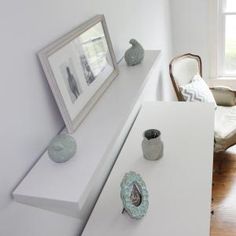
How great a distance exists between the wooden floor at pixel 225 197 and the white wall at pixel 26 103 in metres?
1.31

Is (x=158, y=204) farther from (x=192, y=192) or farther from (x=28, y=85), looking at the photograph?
(x=28, y=85)

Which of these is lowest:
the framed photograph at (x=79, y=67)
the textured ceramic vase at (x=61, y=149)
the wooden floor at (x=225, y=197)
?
the wooden floor at (x=225, y=197)

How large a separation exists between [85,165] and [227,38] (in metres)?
2.81

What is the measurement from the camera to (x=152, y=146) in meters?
1.57

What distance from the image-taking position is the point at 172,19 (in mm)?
3266

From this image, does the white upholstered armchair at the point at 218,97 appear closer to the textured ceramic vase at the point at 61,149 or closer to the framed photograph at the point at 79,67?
the framed photograph at the point at 79,67

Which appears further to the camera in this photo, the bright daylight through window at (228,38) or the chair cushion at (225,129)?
the bright daylight through window at (228,38)

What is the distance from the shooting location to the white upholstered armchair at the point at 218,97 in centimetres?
258

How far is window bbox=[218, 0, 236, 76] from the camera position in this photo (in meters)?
3.22

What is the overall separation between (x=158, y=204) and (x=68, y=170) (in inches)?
20.7

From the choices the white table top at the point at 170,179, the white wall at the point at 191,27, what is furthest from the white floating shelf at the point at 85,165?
the white wall at the point at 191,27

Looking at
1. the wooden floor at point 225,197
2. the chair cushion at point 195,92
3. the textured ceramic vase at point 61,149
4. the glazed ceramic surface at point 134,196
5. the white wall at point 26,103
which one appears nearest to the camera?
the white wall at point 26,103

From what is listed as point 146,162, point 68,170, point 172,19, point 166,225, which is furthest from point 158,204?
point 172,19

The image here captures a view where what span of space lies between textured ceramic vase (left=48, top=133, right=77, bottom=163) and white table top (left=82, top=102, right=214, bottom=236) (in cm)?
43
